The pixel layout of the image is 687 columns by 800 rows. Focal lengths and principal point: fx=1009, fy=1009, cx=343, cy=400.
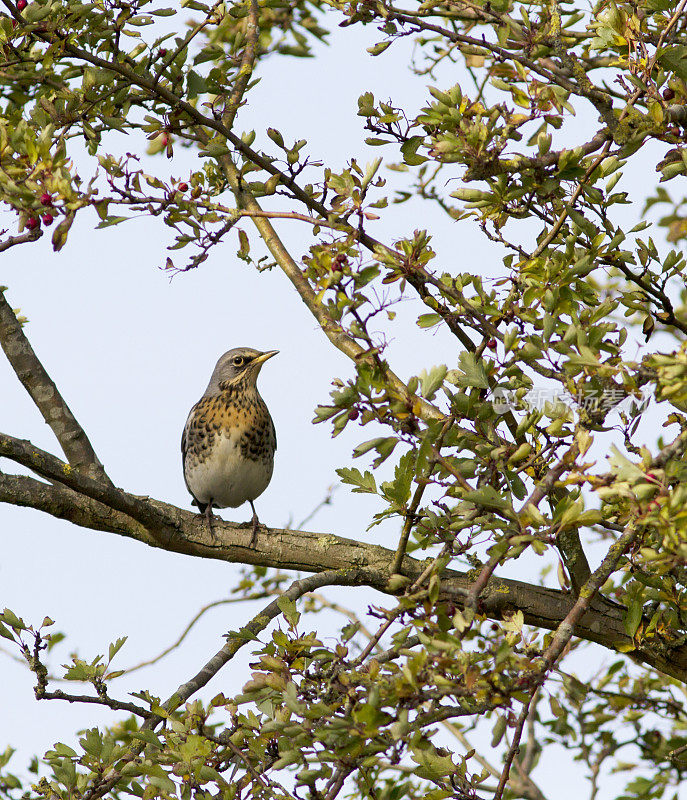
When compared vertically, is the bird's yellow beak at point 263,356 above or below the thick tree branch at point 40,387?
above

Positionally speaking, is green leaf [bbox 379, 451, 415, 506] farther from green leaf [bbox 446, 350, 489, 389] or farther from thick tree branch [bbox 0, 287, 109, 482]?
thick tree branch [bbox 0, 287, 109, 482]

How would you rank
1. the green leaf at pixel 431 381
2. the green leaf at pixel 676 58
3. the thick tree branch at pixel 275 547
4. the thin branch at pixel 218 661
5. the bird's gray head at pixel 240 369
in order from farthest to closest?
1. the bird's gray head at pixel 240 369
2. the thick tree branch at pixel 275 547
3. the thin branch at pixel 218 661
4. the green leaf at pixel 676 58
5. the green leaf at pixel 431 381

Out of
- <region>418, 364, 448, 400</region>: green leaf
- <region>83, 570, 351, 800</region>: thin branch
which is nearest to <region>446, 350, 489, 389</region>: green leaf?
<region>418, 364, 448, 400</region>: green leaf

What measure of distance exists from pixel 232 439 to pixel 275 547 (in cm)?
221

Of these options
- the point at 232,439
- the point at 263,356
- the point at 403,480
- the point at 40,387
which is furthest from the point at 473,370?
the point at 263,356

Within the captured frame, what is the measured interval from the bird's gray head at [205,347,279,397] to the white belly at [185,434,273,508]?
1.69ft

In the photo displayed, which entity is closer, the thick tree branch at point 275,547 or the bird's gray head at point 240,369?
the thick tree branch at point 275,547

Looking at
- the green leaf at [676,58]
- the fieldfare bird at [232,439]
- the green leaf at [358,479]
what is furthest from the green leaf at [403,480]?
the fieldfare bird at [232,439]

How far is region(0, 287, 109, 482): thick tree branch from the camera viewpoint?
5.08 m

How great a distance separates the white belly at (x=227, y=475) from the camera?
7051mm

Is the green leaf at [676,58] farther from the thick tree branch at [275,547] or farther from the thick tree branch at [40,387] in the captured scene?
the thick tree branch at [40,387]

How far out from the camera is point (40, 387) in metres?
5.14

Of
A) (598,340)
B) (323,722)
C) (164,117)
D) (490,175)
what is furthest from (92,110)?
(323,722)

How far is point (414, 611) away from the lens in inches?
114
